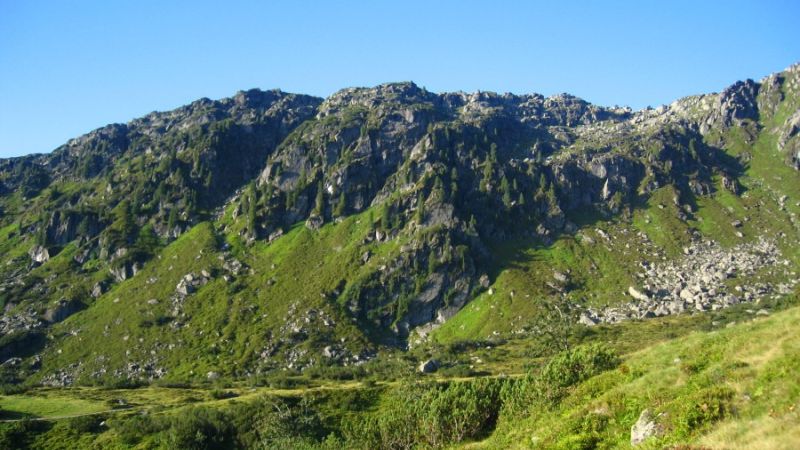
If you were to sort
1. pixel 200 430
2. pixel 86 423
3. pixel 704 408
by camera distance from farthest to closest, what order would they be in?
pixel 86 423 → pixel 200 430 → pixel 704 408

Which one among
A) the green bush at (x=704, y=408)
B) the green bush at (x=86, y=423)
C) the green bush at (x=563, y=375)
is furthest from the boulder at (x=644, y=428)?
the green bush at (x=86, y=423)

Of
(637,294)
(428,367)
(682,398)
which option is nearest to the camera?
(682,398)

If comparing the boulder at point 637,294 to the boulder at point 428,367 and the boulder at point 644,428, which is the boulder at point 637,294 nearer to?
the boulder at point 428,367

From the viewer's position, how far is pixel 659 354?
37312mm

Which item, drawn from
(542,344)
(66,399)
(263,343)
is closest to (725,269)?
(542,344)

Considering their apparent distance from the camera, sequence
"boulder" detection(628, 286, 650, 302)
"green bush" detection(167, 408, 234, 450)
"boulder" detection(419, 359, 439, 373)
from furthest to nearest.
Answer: "boulder" detection(628, 286, 650, 302), "boulder" detection(419, 359, 439, 373), "green bush" detection(167, 408, 234, 450)

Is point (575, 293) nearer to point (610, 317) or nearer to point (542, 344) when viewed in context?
point (610, 317)

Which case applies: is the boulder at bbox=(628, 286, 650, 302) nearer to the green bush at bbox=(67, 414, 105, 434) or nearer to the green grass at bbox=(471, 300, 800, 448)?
the green grass at bbox=(471, 300, 800, 448)

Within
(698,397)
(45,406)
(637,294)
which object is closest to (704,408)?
(698,397)

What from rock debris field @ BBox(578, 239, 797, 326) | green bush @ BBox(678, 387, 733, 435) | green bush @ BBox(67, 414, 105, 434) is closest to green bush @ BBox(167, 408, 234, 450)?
green bush @ BBox(67, 414, 105, 434)

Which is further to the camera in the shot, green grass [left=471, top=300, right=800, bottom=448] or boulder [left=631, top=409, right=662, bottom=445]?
boulder [left=631, top=409, right=662, bottom=445]

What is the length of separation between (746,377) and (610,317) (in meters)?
169

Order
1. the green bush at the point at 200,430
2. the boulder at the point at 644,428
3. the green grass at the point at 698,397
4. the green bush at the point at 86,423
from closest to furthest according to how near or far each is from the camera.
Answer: the green grass at the point at 698,397, the boulder at the point at 644,428, the green bush at the point at 200,430, the green bush at the point at 86,423

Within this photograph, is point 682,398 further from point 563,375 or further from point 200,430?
point 200,430
